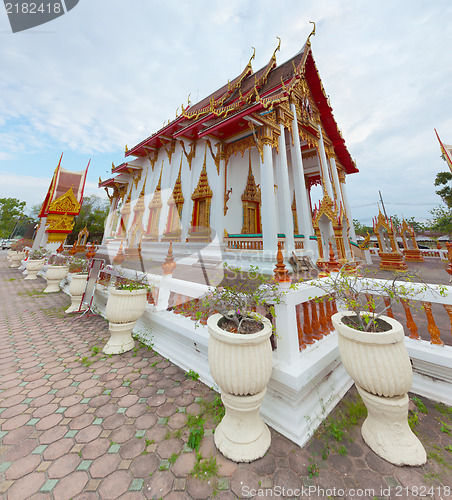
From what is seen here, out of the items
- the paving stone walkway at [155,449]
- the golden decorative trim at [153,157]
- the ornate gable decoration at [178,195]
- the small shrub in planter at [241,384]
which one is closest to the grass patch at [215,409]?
the paving stone walkway at [155,449]

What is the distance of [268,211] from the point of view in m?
6.34

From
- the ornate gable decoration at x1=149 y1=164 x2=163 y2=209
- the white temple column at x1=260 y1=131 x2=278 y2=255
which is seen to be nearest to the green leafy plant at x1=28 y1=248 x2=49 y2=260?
the ornate gable decoration at x1=149 y1=164 x2=163 y2=209

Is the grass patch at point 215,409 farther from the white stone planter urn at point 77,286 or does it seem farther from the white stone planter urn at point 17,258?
the white stone planter urn at point 17,258

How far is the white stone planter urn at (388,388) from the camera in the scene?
57.5 inches

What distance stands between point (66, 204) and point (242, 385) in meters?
12.4

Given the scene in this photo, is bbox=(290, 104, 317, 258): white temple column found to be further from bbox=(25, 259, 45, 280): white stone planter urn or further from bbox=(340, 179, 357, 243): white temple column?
bbox=(25, 259, 45, 280): white stone planter urn

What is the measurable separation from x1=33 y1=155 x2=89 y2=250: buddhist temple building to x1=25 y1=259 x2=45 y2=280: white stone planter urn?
103 cm

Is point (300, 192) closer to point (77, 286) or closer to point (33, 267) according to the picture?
point (77, 286)

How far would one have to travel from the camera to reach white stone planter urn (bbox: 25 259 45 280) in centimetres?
962

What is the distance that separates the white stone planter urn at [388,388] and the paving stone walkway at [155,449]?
8cm

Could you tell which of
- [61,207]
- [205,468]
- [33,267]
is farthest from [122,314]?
[33,267]

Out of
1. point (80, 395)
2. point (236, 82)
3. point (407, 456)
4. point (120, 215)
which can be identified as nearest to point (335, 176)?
point (236, 82)

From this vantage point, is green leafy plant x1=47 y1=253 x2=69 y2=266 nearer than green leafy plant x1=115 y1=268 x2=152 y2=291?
No

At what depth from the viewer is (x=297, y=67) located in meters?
7.78
